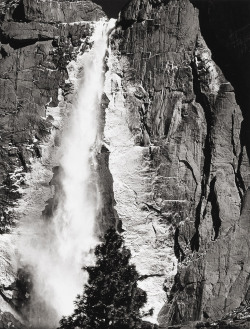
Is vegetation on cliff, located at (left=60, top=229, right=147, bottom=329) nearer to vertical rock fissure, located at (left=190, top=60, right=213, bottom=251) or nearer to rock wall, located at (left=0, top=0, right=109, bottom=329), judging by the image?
vertical rock fissure, located at (left=190, top=60, right=213, bottom=251)

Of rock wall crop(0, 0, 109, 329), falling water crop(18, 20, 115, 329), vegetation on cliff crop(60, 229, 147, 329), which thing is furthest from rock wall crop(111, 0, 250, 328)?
vegetation on cliff crop(60, 229, 147, 329)

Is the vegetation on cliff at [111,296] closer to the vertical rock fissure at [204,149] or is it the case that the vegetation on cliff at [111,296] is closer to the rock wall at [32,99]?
the vertical rock fissure at [204,149]

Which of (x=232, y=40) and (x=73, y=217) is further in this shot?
(x=73, y=217)

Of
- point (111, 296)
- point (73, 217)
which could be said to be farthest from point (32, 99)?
point (111, 296)

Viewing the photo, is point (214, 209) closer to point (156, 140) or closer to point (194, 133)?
point (194, 133)

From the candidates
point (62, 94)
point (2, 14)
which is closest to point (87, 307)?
point (62, 94)
